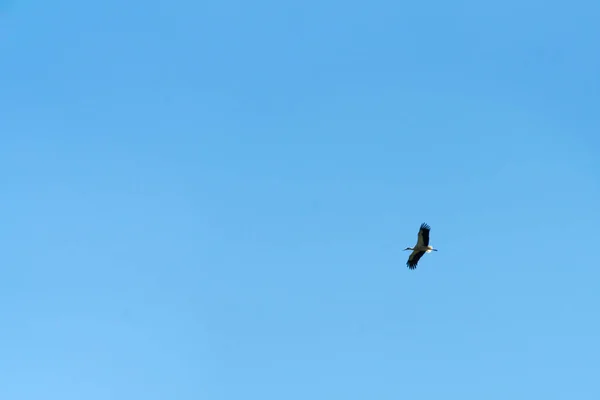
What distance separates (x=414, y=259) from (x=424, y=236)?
3216 millimetres

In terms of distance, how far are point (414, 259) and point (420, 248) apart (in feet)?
5.35

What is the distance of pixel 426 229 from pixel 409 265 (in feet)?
14.8

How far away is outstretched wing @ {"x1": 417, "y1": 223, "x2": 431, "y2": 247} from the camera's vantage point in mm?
117875

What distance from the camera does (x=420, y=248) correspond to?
11944cm

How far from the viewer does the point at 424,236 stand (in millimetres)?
118250

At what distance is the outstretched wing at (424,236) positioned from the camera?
117875mm

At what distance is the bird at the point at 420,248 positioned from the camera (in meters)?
118

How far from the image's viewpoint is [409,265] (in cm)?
12088

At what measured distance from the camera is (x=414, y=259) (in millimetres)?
120688

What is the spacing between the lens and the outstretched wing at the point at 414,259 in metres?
120

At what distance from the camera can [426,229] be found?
11781 cm
